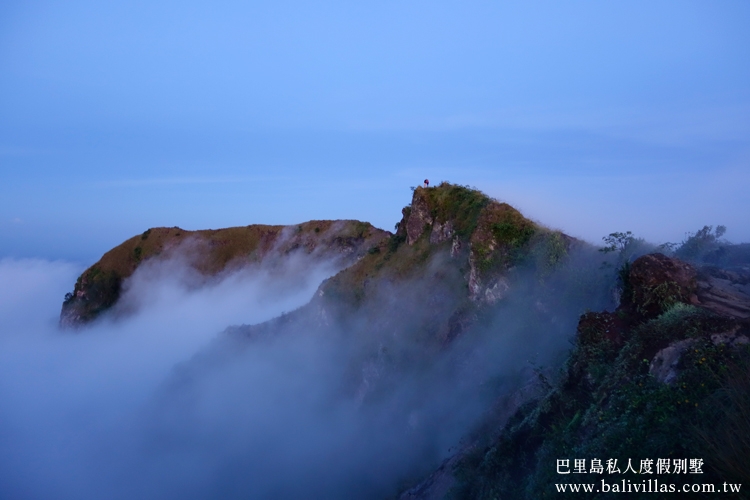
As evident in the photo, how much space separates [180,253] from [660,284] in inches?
2162

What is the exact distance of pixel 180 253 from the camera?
58469mm

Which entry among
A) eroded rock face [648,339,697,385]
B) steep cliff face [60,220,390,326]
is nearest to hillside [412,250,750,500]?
eroded rock face [648,339,697,385]

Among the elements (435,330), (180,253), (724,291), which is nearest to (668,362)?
(724,291)

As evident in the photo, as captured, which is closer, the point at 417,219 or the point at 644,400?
the point at 644,400

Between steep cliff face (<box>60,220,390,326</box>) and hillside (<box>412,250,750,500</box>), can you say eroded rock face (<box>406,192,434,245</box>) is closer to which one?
hillside (<box>412,250,750,500</box>)

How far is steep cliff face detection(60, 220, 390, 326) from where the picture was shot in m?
54.2

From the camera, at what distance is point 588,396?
30.5 feet

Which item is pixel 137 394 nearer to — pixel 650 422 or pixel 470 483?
pixel 470 483

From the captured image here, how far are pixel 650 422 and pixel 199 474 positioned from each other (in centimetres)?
2787

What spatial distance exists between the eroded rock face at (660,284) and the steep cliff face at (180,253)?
4287 cm

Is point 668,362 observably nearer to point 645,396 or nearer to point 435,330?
point 645,396

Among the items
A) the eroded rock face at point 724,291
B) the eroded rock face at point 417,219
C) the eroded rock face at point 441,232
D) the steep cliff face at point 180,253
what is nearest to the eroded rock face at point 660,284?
the eroded rock face at point 724,291

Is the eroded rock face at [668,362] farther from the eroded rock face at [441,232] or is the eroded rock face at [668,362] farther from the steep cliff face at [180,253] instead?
the steep cliff face at [180,253]

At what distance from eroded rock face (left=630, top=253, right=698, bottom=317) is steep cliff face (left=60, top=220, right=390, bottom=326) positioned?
42.9 m
